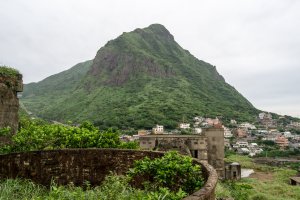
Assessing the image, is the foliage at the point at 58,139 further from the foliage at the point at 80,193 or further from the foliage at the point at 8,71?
the foliage at the point at 80,193

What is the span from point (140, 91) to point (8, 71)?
108810 millimetres

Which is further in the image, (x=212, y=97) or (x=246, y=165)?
(x=212, y=97)

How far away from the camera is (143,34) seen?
174 metres

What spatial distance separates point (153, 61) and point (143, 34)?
4024 centimetres

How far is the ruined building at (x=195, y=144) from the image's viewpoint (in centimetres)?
2561

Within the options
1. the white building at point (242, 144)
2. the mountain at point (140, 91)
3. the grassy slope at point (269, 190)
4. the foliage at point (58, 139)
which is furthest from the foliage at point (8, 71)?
the white building at point (242, 144)

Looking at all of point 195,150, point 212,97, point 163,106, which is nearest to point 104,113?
point 163,106

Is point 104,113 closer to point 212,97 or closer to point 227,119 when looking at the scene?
point 227,119

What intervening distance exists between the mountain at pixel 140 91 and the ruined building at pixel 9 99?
72.4 meters

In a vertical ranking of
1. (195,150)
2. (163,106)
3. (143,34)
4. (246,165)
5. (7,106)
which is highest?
(143,34)

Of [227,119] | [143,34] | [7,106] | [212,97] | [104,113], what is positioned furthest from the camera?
[143,34]

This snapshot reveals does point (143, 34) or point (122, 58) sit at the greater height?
point (143, 34)

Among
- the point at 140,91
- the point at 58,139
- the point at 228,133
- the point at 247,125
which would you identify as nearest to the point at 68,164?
the point at 58,139

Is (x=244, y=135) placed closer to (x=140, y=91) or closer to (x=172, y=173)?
(x=140, y=91)
